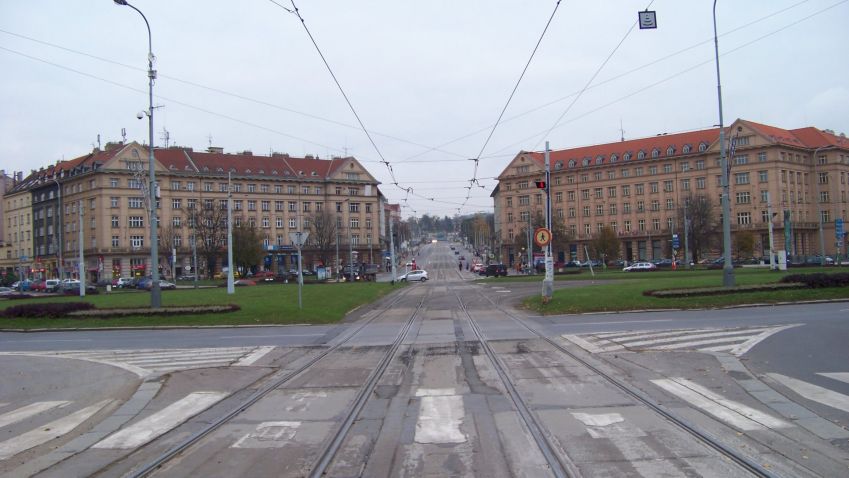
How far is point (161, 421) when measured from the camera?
9.09m

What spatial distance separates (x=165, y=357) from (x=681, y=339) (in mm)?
12704

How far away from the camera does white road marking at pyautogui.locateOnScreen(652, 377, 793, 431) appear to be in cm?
802

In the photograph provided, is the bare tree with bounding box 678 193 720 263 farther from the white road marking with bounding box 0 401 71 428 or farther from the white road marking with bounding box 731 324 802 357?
the white road marking with bounding box 0 401 71 428

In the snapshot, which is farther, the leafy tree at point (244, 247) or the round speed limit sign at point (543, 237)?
the leafy tree at point (244, 247)

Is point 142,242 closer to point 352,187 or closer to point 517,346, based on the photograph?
point 352,187

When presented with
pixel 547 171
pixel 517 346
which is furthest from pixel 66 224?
pixel 517 346

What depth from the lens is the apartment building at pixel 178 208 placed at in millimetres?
85938

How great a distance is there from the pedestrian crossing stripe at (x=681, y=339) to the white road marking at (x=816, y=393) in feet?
9.38

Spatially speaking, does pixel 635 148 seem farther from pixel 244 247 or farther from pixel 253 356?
pixel 253 356

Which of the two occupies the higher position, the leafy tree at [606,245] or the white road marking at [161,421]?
the leafy tree at [606,245]

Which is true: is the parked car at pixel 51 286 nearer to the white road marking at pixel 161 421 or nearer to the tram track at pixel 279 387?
the tram track at pixel 279 387

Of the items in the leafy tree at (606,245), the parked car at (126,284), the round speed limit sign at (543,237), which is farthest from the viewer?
the leafy tree at (606,245)

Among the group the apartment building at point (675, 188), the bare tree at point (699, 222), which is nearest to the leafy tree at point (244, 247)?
the apartment building at point (675, 188)

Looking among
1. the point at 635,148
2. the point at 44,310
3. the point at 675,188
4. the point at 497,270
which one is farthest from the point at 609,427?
the point at 635,148
